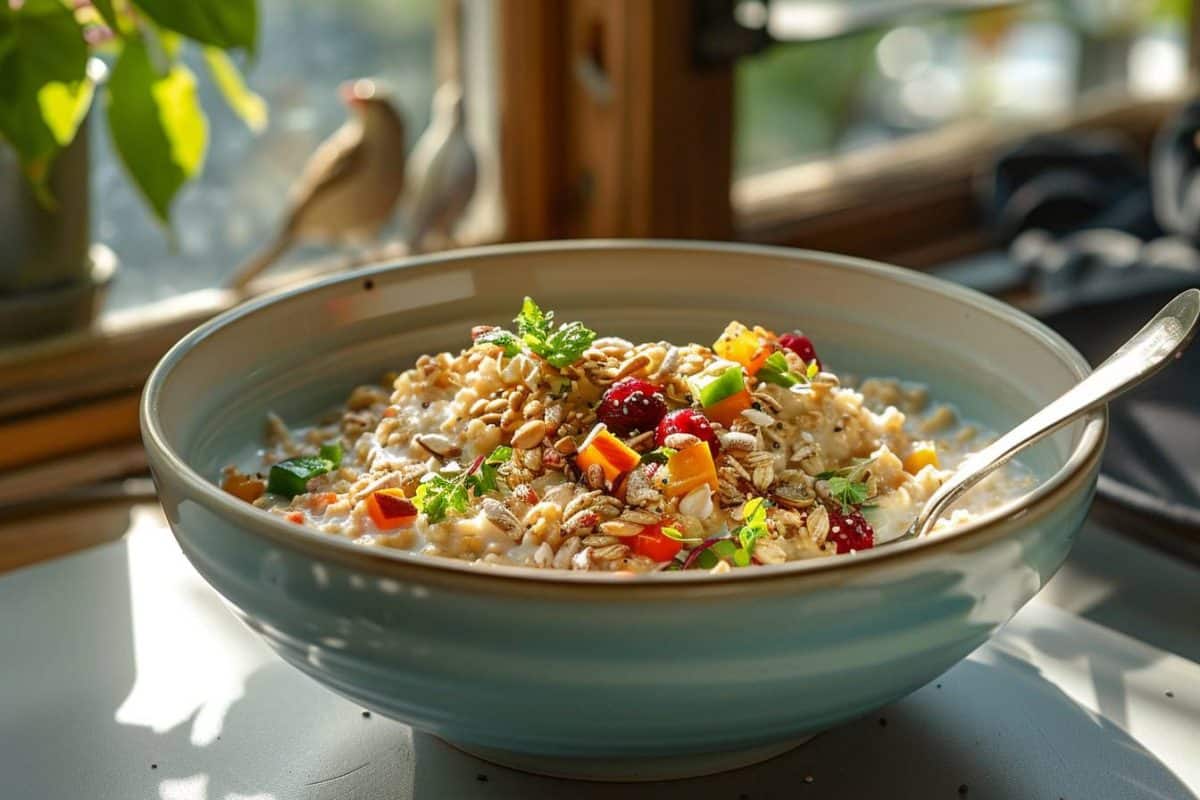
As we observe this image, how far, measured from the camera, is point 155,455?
2.24ft

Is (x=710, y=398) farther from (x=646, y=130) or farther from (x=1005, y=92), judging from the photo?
(x=1005, y=92)

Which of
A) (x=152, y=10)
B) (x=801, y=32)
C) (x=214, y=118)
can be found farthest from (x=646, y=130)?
(x=152, y=10)

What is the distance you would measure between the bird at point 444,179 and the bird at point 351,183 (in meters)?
0.04

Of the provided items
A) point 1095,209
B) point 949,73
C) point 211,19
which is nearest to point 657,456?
point 211,19

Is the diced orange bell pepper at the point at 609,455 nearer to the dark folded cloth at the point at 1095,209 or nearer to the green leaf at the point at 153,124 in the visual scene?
the green leaf at the point at 153,124

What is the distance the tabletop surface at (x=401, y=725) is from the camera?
0.71 meters

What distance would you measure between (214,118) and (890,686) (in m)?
1.15

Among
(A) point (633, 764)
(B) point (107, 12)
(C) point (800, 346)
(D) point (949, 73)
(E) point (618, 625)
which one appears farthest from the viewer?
(D) point (949, 73)

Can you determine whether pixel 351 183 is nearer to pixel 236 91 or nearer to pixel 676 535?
pixel 236 91

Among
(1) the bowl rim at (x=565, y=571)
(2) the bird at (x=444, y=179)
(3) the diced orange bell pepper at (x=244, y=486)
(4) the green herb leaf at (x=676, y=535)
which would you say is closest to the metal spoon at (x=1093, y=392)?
(1) the bowl rim at (x=565, y=571)

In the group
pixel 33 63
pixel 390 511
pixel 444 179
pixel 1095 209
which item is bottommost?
pixel 1095 209

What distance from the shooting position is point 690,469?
2.41ft

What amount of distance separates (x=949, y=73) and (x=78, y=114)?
4.79 feet

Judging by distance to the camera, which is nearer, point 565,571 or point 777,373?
point 565,571
